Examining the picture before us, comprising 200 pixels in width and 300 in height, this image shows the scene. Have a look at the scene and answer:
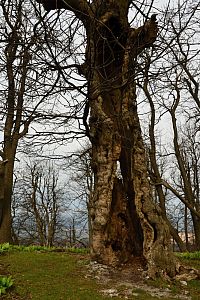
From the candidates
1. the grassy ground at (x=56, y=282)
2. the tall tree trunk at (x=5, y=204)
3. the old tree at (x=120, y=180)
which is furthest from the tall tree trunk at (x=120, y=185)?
the tall tree trunk at (x=5, y=204)

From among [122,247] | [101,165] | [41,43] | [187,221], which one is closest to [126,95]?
[101,165]

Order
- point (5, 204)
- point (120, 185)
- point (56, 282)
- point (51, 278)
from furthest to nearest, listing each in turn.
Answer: point (5, 204) → point (120, 185) → point (51, 278) → point (56, 282)

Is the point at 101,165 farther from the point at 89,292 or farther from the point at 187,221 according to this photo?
the point at 187,221

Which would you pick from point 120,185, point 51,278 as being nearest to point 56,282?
point 51,278

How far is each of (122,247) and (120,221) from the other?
0.48m

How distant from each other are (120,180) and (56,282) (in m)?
2.38

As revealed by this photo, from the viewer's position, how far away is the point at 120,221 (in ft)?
22.9

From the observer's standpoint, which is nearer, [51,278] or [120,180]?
[51,278]

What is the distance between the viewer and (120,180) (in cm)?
723

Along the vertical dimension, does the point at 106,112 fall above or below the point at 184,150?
below

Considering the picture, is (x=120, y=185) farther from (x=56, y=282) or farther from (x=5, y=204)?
(x=5, y=204)

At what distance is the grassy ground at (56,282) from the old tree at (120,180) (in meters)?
0.53

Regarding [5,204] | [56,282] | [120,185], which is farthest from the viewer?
[5,204]

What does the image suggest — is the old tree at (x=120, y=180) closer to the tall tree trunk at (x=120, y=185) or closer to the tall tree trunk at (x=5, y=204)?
the tall tree trunk at (x=120, y=185)
